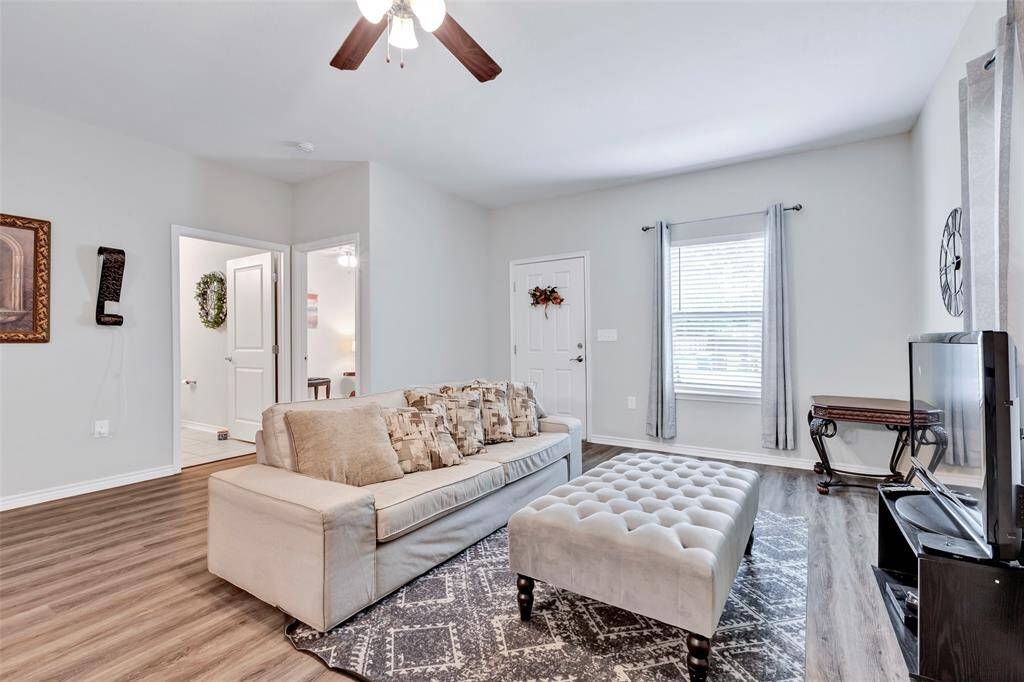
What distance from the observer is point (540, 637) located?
5.82 feet

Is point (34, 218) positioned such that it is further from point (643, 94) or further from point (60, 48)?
point (643, 94)

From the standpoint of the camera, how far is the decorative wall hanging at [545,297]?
534cm

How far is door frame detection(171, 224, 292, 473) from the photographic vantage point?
4031mm

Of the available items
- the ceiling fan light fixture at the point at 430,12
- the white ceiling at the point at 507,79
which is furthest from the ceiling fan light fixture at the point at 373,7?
the white ceiling at the point at 507,79

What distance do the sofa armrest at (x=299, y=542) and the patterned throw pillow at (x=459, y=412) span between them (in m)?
0.90

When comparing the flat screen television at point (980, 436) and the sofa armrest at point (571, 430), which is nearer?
the flat screen television at point (980, 436)

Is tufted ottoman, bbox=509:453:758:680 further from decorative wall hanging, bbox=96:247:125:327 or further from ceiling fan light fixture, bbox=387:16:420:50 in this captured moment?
decorative wall hanging, bbox=96:247:125:327

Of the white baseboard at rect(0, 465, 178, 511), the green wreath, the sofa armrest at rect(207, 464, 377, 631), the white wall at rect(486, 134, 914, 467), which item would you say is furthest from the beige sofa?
the green wreath

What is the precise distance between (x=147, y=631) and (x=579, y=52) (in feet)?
11.1

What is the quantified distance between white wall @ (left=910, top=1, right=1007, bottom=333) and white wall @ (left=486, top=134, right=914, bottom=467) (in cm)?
21

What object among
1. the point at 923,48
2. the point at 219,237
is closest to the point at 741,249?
the point at 923,48

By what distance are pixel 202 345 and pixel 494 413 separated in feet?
15.4

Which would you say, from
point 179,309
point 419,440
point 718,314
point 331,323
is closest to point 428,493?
point 419,440

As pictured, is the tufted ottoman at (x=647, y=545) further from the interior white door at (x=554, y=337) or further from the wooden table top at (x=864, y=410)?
the interior white door at (x=554, y=337)
